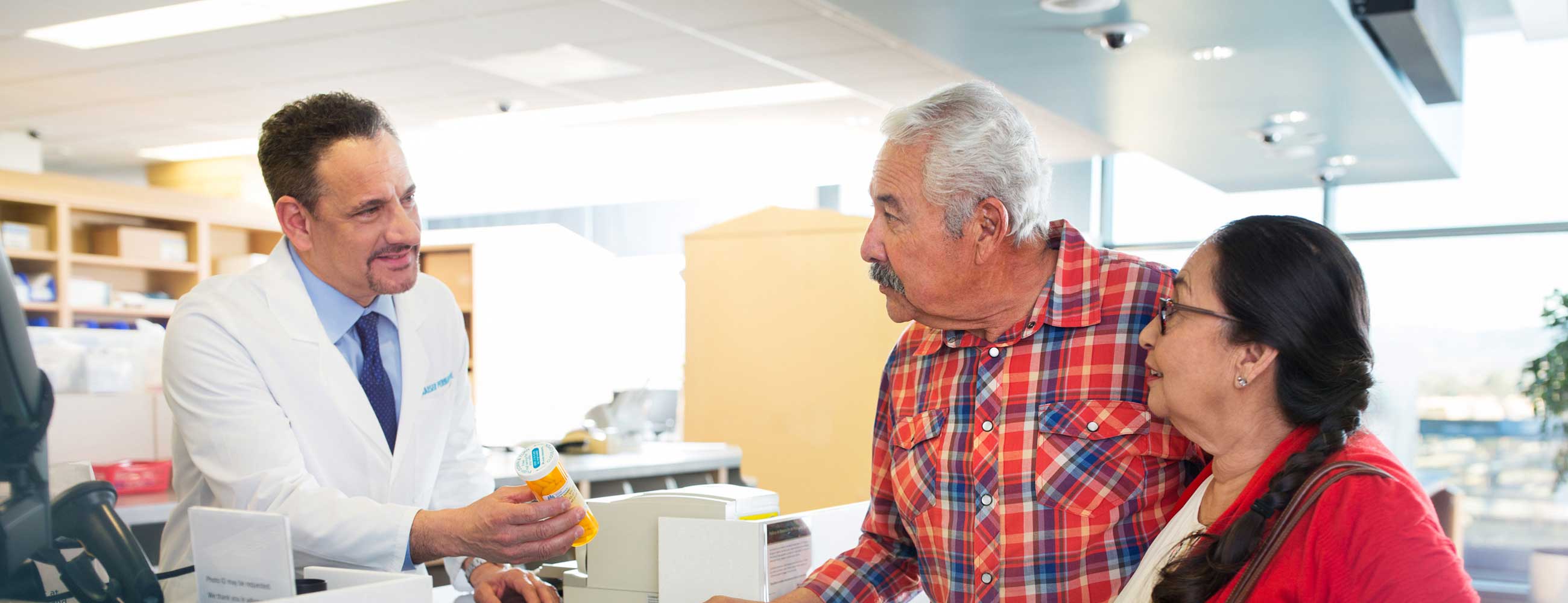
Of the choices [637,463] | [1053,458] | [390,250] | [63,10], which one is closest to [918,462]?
[1053,458]

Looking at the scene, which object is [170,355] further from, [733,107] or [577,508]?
[733,107]

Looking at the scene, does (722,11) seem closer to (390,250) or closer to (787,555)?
(390,250)

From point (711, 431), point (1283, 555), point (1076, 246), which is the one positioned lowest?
point (711, 431)

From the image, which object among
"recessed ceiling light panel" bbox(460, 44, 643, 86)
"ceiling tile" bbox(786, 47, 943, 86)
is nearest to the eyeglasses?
"ceiling tile" bbox(786, 47, 943, 86)

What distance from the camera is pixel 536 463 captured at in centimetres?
140

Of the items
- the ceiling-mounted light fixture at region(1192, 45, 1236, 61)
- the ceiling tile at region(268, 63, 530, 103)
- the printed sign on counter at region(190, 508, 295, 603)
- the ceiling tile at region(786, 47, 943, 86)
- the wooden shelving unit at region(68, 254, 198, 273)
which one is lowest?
the printed sign on counter at region(190, 508, 295, 603)

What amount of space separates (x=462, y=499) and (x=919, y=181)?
3.55 ft

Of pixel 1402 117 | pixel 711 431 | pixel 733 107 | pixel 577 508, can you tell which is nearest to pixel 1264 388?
pixel 577 508

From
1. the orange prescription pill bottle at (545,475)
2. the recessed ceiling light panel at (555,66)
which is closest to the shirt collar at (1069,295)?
the orange prescription pill bottle at (545,475)

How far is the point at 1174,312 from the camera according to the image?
4.53 ft

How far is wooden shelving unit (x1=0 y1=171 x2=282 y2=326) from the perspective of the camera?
652cm

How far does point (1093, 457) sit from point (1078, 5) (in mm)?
2519

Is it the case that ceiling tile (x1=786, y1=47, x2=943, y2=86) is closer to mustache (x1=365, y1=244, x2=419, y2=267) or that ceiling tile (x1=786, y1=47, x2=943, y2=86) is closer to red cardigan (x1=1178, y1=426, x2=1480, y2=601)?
mustache (x1=365, y1=244, x2=419, y2=267)

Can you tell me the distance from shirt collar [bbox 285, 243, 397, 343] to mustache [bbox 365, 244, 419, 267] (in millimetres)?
108
